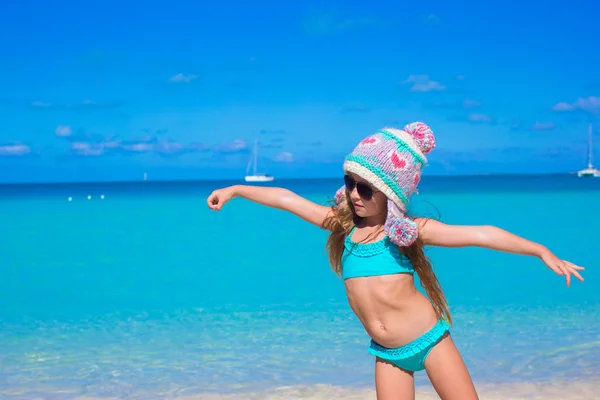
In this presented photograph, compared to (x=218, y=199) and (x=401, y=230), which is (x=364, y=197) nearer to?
(x=401, y=230)

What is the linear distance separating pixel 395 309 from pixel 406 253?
256 mm

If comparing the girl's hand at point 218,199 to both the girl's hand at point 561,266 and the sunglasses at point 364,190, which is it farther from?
the girl's hand at point 561,266

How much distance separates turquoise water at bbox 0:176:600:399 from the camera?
5.92 m

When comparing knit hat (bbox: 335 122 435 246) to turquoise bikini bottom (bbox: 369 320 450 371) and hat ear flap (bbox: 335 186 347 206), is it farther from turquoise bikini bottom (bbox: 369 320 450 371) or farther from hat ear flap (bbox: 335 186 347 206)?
turquoise bikini bottom (bbox: 369 320 450 371)

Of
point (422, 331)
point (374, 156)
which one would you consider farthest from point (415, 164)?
point (422, 331)

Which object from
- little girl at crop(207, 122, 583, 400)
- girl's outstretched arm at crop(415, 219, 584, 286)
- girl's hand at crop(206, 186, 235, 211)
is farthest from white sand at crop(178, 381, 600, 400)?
girl's outstretched arm at crop(415, 219, 584, 286)

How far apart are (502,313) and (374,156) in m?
6.13

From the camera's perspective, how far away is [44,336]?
7.71m

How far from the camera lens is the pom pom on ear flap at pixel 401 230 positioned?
2.98 m

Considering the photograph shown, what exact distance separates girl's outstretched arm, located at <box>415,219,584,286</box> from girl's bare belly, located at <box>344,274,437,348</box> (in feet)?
0.81

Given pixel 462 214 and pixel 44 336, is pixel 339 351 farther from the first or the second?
pixel 462 214

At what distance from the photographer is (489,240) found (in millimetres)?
2877

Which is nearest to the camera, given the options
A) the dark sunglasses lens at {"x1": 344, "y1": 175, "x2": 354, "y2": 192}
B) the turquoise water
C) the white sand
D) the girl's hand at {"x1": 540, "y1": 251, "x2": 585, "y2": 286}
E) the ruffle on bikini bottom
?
the girl's hand at {"x1": 540, "y1": 251, "x2": 585, "y2": 286}

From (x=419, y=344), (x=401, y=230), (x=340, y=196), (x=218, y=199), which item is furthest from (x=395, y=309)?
(x=218, y=199)
